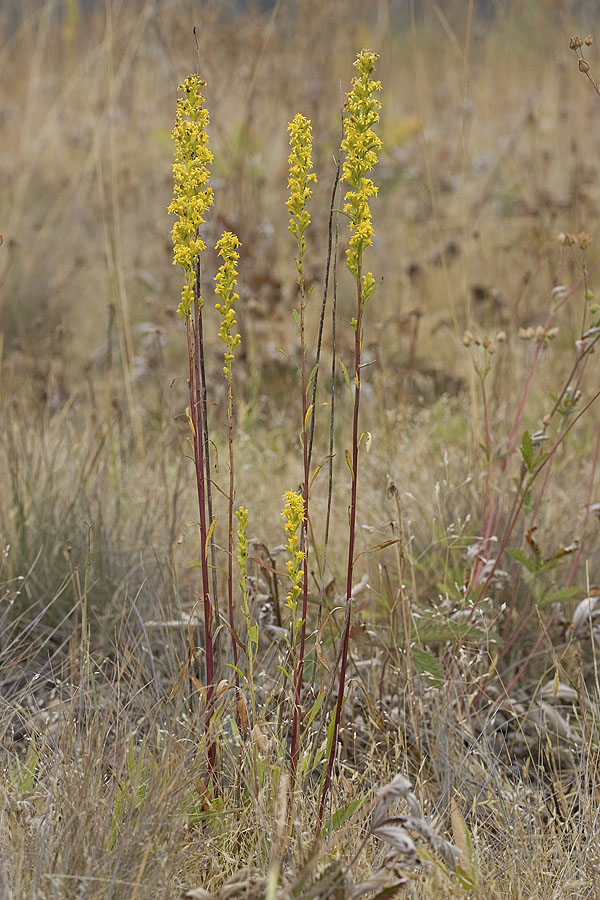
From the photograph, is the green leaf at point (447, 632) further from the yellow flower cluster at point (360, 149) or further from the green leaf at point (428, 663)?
the yellow flower cluster at point (360, 149)

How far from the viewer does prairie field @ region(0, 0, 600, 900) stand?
1368 millimetres

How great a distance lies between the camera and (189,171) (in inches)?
53.9

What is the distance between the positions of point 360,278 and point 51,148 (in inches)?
202

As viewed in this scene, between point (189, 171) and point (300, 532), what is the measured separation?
2.05ft

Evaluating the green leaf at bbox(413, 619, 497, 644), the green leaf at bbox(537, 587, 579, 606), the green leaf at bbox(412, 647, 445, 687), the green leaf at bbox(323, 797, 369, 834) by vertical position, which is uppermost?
the green leaf at bbox(537, 587, 579, 606)

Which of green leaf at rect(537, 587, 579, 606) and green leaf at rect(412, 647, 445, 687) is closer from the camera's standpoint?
green leaf at rect(412, 647, 445, 687)

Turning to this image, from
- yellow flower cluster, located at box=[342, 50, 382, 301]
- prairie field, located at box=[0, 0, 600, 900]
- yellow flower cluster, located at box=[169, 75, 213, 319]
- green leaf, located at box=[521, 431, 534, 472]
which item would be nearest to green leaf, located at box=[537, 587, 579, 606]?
prairie field, located at box=[0, 0, 600, 900]

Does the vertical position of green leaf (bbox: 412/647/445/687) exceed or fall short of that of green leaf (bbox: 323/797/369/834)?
it exceeds it

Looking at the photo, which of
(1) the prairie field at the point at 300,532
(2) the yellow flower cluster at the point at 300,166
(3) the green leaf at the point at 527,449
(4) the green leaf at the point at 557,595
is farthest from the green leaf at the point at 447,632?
Answer: (2) the yellow flower cluster at the point at 300,166

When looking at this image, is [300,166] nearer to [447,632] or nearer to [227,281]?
[227,281]

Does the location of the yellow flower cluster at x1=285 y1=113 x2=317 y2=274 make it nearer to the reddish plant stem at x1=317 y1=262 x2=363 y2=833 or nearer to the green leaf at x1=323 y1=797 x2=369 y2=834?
the reddish plant stem at x1=317 y1=262 x2=363 y2=833

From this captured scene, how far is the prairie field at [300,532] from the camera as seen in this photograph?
4.49 feet

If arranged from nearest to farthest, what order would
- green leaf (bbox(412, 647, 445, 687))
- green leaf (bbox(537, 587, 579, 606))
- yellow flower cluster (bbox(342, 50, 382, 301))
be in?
yellow flower cluster (bbox(342, 50, 382, 301)) → green leaf (bbox(412, 647, 445, 687)) → green leaf (bbox(537, 587, 579, 606))

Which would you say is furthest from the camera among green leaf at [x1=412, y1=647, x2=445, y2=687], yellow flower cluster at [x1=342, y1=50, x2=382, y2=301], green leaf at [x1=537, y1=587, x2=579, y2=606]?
green leaf at [x1=537, y1=587, x2=579, y2=606]
